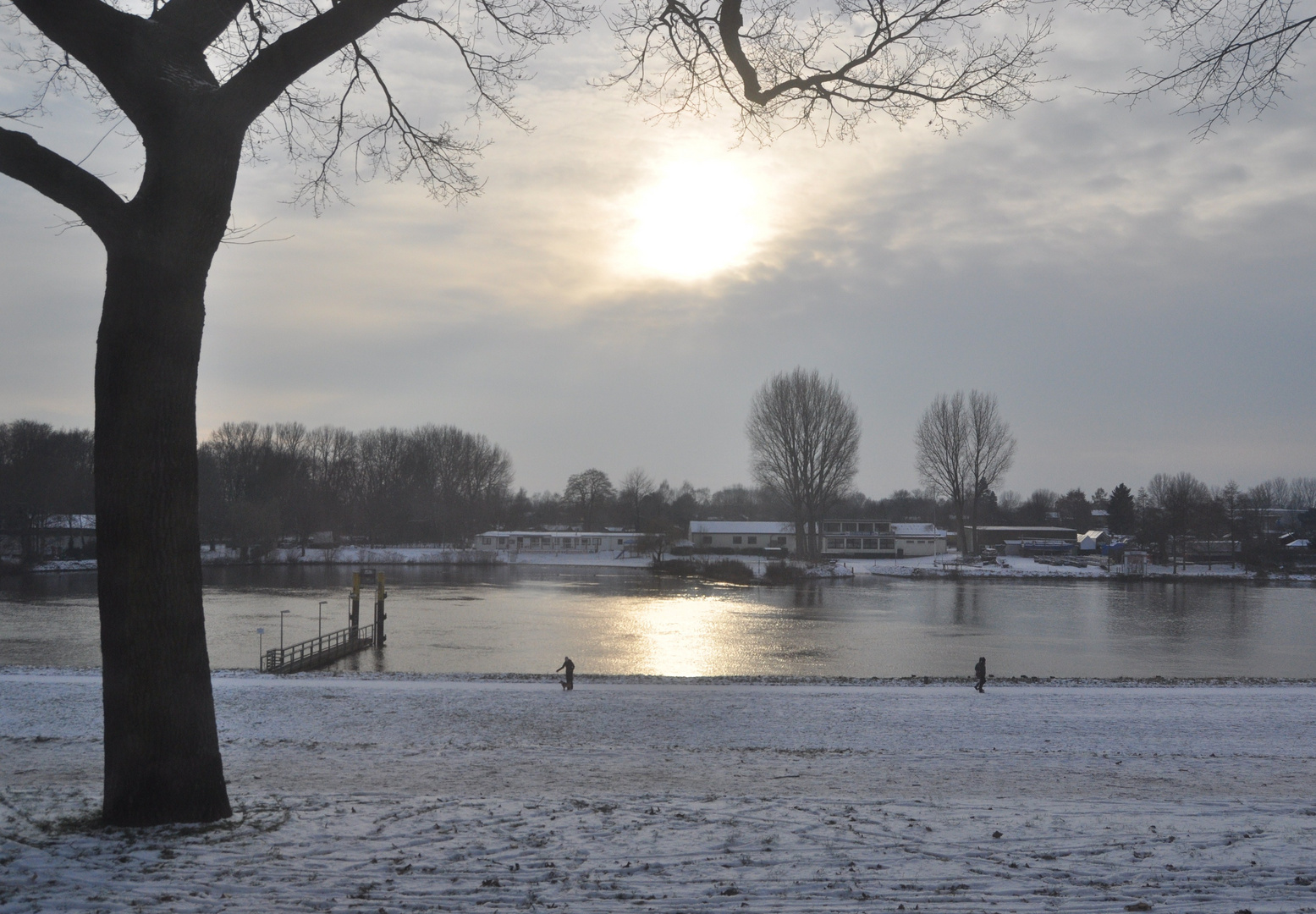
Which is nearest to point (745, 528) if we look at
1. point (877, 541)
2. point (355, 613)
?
point (877, 541)

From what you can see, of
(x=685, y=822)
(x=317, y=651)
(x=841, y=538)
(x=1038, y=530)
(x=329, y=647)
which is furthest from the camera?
(x=1038, y=530)

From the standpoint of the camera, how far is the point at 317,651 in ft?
97.6

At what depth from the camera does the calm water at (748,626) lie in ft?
89.9

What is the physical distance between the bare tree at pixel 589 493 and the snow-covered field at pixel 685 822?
12893 cm

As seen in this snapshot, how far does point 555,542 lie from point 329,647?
80.9 meters

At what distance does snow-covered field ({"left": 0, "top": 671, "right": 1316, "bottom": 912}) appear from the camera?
15.6 feet

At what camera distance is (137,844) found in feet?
17.2

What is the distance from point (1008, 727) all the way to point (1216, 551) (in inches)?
3523

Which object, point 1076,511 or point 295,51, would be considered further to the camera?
point 1076,511

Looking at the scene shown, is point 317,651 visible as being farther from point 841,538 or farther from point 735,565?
point 841,538

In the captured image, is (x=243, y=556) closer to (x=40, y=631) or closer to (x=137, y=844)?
(x=40, y=631)

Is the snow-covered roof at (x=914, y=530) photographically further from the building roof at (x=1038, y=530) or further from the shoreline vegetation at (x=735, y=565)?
the building roof at (x=1038, y=530)

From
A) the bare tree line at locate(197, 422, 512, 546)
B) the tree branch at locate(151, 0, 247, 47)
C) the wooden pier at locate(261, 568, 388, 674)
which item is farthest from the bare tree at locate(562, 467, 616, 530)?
the tree branch at locate(151, 0, 247, 47)

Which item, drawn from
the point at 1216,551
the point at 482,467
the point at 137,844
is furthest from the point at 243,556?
the point at 1216,551
